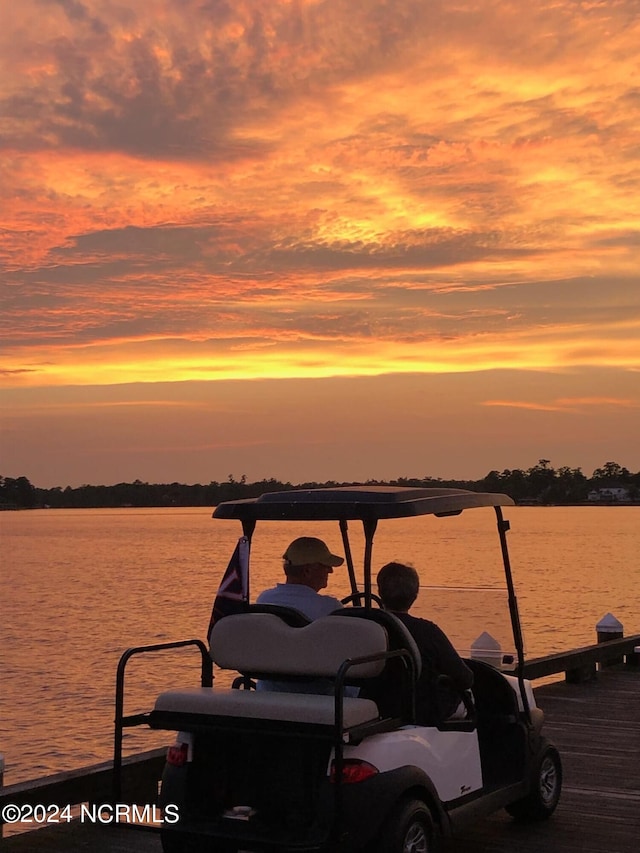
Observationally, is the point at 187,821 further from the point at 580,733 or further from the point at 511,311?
the point at 511,311

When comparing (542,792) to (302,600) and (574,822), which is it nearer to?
(574,822)

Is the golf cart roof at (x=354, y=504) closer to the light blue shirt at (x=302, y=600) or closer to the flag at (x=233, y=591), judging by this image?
the flag at (x=233, y=591)

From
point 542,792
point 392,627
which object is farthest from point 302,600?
point 542,792

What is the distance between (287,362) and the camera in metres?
44.9

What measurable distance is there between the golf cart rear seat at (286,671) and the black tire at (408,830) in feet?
1.33

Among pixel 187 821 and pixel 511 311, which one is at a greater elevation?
pixel 511 311

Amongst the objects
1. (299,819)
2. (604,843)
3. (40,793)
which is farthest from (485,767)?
(40,793)

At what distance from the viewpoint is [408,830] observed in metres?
5.16

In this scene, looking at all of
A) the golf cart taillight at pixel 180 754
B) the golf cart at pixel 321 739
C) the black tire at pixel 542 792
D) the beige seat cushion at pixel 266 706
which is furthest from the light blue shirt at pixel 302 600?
the black tire at pixel 542 792

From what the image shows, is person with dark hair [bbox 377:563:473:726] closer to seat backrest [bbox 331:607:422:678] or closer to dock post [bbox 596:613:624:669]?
seat backrest [bbox 331:607:422:678]

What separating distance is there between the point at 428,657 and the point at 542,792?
1.56m

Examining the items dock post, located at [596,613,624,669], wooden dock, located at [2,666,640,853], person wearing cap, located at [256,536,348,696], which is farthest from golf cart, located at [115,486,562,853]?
dock post, located at [596,613,624,669]

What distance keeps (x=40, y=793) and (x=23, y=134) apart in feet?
50.1

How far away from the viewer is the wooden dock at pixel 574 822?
615 cm
